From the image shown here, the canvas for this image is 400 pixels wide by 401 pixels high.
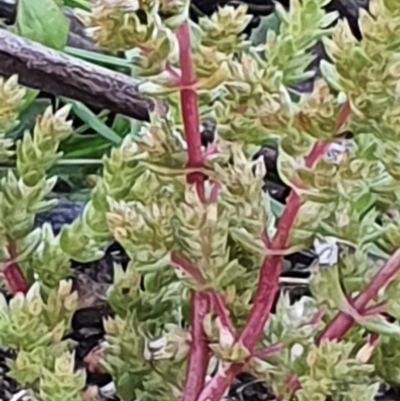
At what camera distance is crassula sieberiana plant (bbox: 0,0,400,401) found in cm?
49

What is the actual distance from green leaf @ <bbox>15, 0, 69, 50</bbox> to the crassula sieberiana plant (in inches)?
16.5

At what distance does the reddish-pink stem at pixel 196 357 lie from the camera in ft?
1.88

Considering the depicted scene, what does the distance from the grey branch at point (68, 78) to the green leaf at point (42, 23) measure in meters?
0.07

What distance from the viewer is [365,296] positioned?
21.3 inches

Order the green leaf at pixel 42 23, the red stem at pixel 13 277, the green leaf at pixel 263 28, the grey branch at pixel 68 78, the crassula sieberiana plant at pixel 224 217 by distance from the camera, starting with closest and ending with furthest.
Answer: the crassula sieberiana plant at pixel 224 217 → the red stem at pixel 13 277 → the grey branch at pixel 68 78 → the green leaf at pixel 42 23 → the green leaf at pixel 263 28

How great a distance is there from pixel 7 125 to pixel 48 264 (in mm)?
92

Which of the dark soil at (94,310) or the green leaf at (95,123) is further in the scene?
the green leaf at (95,123)

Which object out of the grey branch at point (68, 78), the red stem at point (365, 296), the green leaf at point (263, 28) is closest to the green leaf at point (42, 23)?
the grey branch at point (68, 78)

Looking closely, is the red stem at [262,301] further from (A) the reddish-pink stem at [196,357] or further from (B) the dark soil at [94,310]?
(B) the dark soil at [94,310]

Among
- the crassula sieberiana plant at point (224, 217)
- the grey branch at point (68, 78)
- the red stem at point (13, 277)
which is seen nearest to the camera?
the crassula sieberiana plant at point (224, 217)

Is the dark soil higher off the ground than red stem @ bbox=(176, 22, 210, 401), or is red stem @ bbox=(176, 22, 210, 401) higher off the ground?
red stem @ bbox=(176, 22, 210, 401)

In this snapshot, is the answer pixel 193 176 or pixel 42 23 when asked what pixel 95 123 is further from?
pixel 193 176

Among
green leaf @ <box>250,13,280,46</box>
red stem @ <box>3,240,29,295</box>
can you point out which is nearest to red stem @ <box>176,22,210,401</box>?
red stem @ <box>3,240,29,295</box>

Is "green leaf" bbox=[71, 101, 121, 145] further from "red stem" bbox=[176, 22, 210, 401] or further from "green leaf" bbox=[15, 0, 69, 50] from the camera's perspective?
"red stem" bbox=[176, 22, 210, 401]
